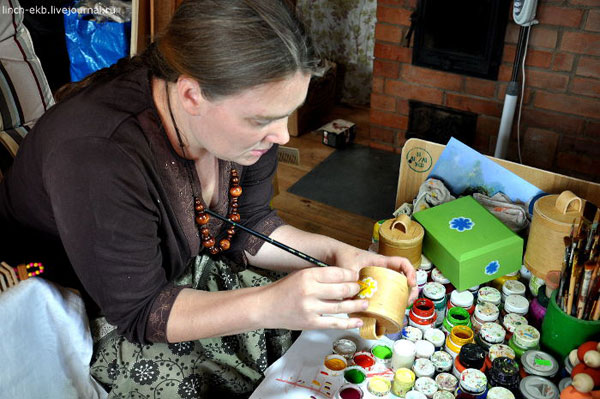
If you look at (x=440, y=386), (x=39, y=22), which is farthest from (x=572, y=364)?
(x=39, y=22)

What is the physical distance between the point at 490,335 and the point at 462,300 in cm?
11

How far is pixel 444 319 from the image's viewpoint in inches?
42.5

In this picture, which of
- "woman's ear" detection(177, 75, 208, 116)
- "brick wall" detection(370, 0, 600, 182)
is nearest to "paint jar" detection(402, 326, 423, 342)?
"woman's ear" detection(177, 75, 208, 116)

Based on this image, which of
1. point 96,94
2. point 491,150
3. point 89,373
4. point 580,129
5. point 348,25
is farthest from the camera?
point 348,25

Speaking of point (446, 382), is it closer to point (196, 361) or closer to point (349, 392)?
point (349, 392)

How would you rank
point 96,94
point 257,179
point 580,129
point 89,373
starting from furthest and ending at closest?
point 580,129, point 257,179, point 89,373, point 96,94

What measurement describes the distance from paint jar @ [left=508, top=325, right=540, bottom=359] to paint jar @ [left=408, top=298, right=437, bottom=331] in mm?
145

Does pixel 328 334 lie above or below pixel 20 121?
below

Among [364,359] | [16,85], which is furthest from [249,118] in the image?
[16,85]

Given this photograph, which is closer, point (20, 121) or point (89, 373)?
point (89, 373)

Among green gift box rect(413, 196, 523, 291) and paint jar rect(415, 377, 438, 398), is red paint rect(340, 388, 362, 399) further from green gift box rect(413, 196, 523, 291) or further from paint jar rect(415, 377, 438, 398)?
green gift box rect(413, 196, 523, 291)

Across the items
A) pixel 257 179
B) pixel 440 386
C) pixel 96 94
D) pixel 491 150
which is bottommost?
pixel 491 150

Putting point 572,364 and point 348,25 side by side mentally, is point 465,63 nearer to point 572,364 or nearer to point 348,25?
point 348,25

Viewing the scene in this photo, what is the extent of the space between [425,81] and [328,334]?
1.94 metres
